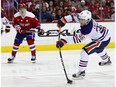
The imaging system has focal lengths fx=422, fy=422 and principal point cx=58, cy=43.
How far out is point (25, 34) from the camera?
793 cm

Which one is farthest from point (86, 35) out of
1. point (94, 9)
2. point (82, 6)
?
point (94, 9)

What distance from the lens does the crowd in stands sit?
36.0ft

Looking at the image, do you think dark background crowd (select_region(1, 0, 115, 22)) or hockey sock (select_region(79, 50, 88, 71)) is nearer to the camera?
hockey sock (select_region(79, 50, 88, 71))

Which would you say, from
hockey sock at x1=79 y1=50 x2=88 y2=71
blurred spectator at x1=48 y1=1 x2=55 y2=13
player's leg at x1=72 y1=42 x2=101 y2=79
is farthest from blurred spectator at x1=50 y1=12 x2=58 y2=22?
hockey sock at x1=79 y1=50 x2=88 y2=71

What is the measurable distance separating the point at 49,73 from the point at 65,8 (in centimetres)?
509

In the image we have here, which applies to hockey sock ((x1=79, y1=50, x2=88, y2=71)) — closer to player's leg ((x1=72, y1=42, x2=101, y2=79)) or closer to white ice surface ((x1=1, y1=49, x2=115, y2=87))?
player's leg ((x1=72, y1=42, x2=101, y2=79))

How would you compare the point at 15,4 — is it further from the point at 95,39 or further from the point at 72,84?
the point at 72,84

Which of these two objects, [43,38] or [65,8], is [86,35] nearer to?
[43,38]

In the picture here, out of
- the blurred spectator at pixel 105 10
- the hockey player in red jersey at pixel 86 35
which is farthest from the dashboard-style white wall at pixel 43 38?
the hockey player in red jersey at pixel 86 35

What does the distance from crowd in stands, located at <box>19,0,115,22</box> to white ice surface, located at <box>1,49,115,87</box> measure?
210 centimetres

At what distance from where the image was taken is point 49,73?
6465mm

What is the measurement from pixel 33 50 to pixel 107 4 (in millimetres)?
4513

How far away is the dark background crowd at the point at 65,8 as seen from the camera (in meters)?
11.0

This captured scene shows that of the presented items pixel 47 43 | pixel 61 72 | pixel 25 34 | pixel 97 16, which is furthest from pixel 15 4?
pixel 61 72
